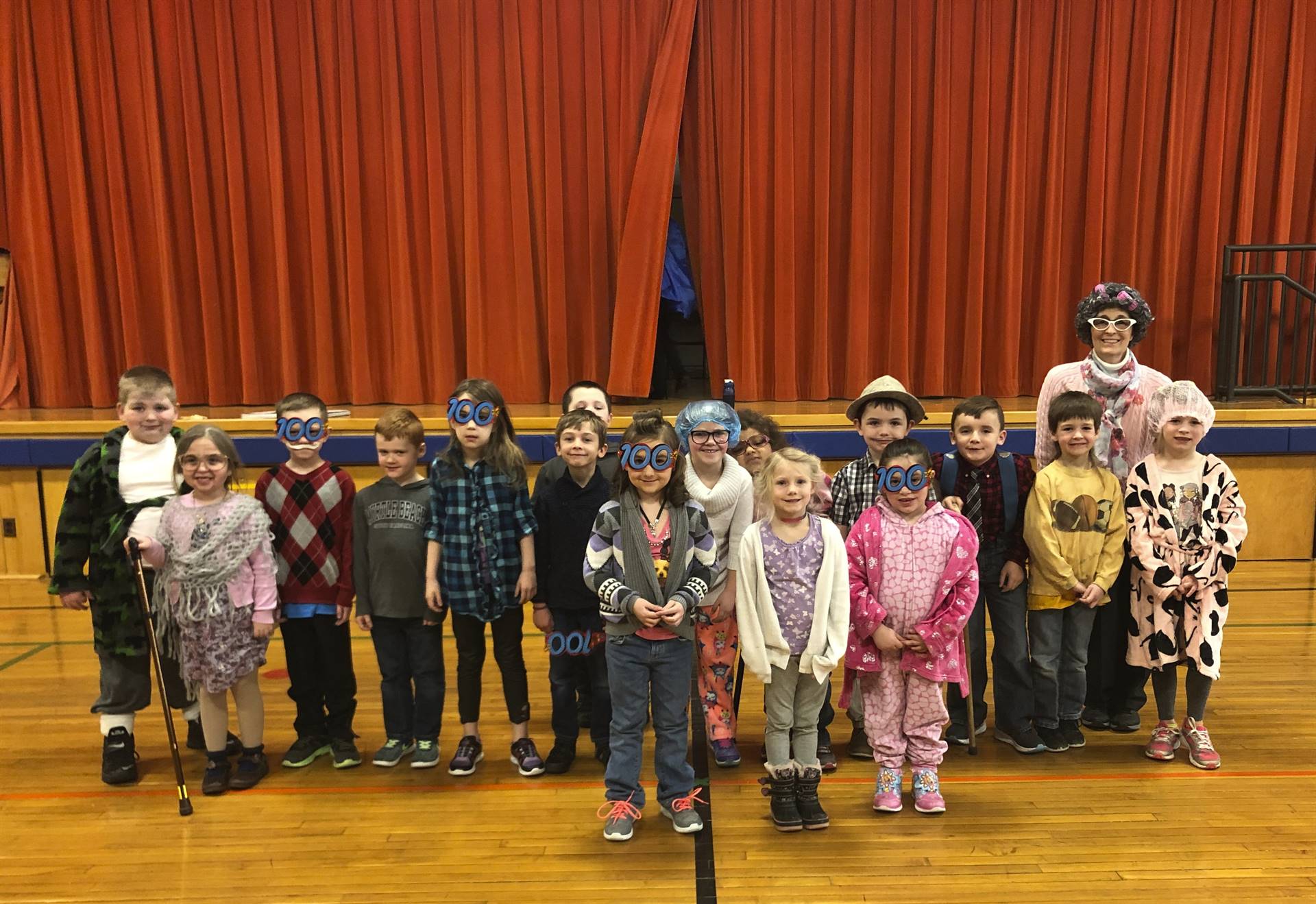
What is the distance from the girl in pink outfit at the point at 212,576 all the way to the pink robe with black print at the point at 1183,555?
2716 mm

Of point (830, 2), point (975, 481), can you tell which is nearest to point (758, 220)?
point (830, 2)

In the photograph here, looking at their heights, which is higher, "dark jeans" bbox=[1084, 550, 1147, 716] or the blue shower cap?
the blue shower cap

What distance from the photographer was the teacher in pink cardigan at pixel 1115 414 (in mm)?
3225

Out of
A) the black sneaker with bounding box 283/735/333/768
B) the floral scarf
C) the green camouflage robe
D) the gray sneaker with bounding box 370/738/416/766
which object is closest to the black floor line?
the gray sneaker with bounding box 370/738/416/766

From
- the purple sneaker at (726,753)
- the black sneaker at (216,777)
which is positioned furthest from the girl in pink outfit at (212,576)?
the purple sneaker at (726,753)

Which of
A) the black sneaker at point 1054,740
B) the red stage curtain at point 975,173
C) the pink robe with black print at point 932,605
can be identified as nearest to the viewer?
the pink robe with black print at point 932,605

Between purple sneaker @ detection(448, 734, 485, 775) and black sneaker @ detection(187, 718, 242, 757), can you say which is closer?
purple sneaker @ detection(448, 734, 485, 775)

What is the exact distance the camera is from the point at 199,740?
130 inches

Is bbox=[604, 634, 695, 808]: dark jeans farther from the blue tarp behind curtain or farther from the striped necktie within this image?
→ the blue tarp behind curtain

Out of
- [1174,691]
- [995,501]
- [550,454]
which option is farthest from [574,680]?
[550,454]

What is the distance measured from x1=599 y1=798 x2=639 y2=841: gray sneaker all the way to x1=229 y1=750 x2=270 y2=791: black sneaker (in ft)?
3.82

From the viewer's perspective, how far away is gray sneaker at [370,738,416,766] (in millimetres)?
3107

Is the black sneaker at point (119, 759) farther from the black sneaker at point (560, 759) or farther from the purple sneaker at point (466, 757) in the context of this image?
the black sneaker at point (560, 759)

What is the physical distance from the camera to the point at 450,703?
3.72 meters
